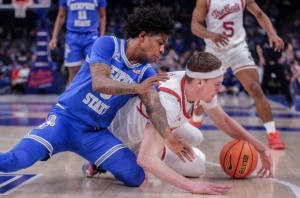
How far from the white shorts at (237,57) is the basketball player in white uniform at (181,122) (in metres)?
2.34

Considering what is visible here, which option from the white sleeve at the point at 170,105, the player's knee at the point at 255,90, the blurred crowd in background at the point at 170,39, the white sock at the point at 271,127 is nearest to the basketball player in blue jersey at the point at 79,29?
the player's knee at the point at 255,90

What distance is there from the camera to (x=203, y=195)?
4059 millimetres

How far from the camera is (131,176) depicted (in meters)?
4.44

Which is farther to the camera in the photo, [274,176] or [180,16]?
[180,16]

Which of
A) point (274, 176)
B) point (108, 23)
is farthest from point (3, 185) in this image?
point (108, 23)

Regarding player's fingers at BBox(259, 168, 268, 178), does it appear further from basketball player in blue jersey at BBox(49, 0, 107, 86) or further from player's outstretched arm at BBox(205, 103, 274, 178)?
basketball player in blue jersey at BBox(49, 0, 107, 86)

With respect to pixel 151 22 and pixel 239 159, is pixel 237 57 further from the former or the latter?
pixel 151 22

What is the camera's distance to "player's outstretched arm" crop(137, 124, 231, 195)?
3994mm

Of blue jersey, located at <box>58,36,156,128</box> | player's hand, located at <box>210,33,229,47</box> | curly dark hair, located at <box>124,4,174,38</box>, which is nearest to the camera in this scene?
curly dark hair, located at <box>124,4,174,38</box>

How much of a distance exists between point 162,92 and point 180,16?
23.2m

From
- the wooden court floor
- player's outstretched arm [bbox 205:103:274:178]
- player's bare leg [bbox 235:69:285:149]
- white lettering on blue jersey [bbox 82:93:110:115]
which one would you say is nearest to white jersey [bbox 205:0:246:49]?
player's bare leg [bbox 235:69:285:149]

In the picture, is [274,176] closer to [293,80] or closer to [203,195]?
[203,195]

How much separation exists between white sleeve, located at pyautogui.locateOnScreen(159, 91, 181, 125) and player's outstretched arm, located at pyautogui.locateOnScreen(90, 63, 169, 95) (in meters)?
0.35

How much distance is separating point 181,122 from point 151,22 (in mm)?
795
